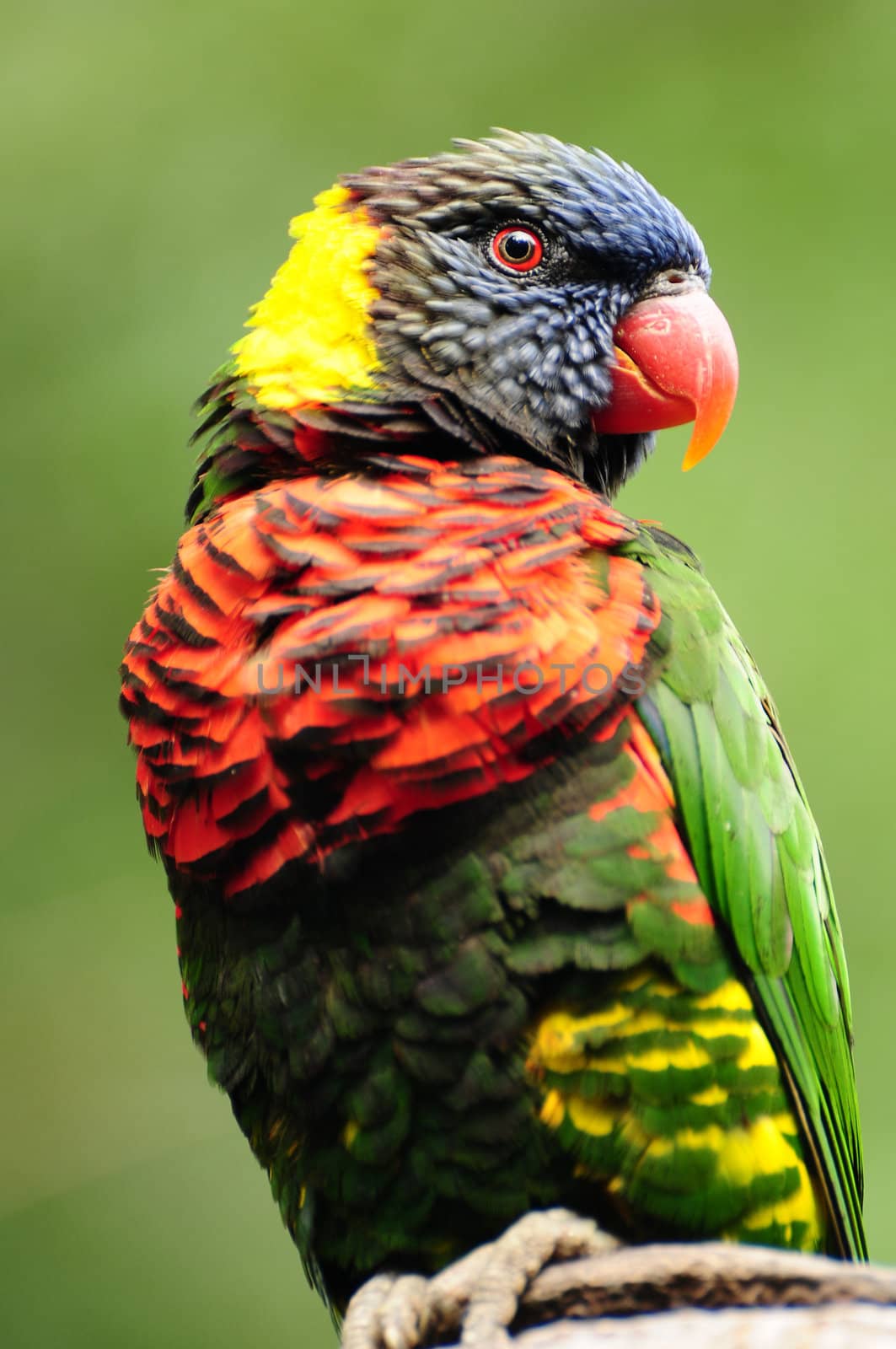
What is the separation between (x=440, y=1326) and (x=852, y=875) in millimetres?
2660

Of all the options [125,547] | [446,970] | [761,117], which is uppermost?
[761,117]

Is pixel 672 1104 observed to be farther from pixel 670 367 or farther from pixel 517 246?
pixel 517 246

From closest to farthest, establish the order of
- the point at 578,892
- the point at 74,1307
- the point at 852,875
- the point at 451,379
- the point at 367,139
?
the point at 578,892 → the point at 451,379 → the point at 74,1307 → the point at 852,875 → the point at 367,139

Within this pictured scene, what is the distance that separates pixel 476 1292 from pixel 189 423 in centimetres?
301

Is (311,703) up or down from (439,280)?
down

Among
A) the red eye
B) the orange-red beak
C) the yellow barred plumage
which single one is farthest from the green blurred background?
the yellow barred plumage

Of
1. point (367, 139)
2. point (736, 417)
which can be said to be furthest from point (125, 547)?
point (736, 417)

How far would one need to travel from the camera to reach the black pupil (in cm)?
199

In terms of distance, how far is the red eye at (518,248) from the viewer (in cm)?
199

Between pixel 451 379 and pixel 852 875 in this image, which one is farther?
pixel 852 875

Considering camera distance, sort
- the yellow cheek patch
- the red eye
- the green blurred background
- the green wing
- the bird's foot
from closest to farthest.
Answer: the bird's foot < the green wing < the yellow cheek patch < the red eye < the green blurred background

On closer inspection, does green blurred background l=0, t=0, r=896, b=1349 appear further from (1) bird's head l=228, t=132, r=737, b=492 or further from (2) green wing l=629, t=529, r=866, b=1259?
(2) green wing l=629, t=529, r=866, b=1259

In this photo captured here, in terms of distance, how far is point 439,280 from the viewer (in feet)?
6.33

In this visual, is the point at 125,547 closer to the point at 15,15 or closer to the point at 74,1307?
the point at 15,15
